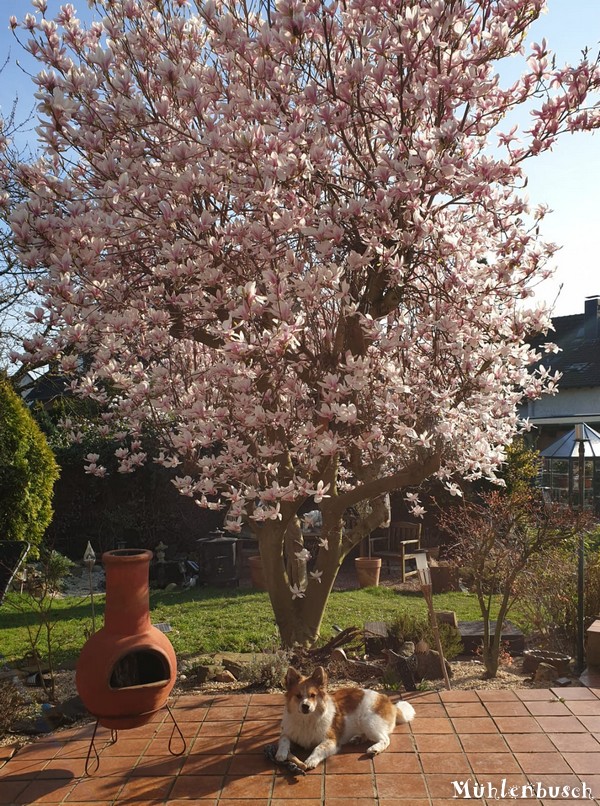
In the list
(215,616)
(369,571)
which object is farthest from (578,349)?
(215,616)

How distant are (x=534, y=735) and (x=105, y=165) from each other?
3.98 m

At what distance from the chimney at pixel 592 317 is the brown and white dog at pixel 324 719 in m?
18.6

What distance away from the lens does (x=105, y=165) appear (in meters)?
3.87

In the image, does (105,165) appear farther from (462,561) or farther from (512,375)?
(462,561)

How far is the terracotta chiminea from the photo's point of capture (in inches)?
140

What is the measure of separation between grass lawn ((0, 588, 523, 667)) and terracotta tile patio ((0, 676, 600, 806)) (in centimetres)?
201

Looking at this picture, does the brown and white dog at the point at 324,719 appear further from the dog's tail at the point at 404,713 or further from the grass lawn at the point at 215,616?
the grass lawn at the point at 215,616

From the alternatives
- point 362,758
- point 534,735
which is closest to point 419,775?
point 362,758

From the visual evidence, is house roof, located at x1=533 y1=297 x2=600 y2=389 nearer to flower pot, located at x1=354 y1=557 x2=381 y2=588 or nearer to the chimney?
the chimney

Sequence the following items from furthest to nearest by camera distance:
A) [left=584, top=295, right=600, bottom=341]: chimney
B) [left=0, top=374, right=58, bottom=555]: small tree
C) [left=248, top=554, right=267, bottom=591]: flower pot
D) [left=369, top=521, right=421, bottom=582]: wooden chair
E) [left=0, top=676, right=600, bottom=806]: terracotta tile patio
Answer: [left=584, top=295, right=600, bottom=341]: chimney < [left=369, top=521, right=421, bottom=582]: wooden chair < [left=248, top=554, right=267, bottom=591]: flower pot < [left=0, top=374, right=58, bottom=555]: small tree < [left=0, top=676, right=600, bottom=806]: terracotta tile patio

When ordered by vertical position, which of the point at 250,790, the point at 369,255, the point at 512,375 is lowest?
the point at 250,790

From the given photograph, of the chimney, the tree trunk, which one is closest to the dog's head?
the tree trunk

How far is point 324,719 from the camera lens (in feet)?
12.2

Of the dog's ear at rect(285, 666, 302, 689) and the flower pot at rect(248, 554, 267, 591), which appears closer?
the dog's ear at rect(285, 666, 302, 689)
